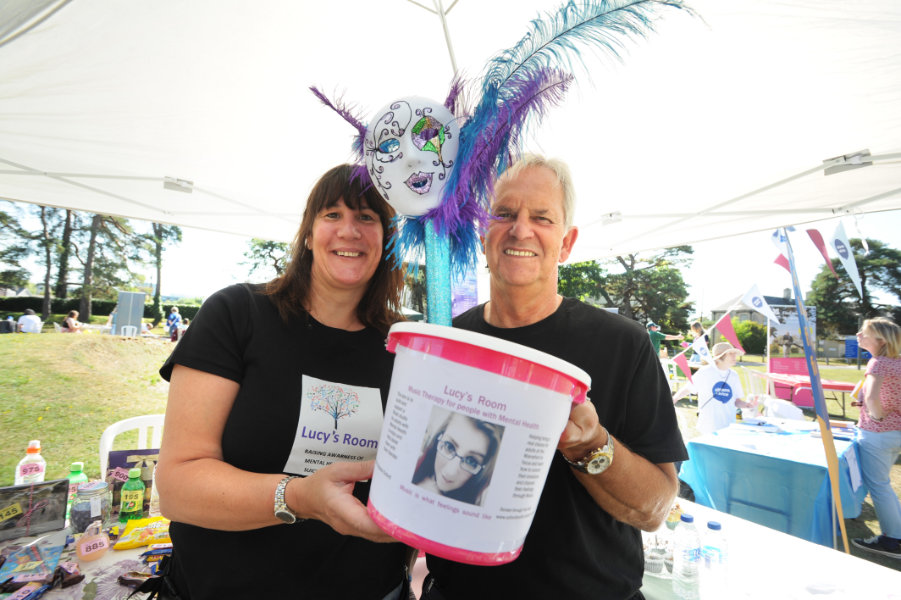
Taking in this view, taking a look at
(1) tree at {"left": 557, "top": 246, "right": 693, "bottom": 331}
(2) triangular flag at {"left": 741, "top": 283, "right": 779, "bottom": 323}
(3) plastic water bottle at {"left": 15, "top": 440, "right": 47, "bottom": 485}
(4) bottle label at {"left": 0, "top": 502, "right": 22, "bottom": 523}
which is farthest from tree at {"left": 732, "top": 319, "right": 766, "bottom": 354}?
(4) bottle label at {"left": 0, "top": 502, "right": 22, "bottom": 523}

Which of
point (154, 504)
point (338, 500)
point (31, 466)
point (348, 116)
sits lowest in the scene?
point (154, 504)

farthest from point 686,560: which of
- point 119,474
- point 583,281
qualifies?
point 583,281

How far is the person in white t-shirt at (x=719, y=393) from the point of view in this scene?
5.21 meters

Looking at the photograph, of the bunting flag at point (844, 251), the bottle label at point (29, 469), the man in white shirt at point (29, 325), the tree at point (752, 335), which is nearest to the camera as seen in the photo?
the bottle label at point (29, 469)

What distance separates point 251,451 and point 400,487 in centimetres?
55

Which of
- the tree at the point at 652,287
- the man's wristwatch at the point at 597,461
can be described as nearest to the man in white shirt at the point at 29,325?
the man's wristwatch at the point at 597,461

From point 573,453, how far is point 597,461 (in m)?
0.06

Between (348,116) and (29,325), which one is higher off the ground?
(348,116)

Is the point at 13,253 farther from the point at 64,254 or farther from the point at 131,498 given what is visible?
the point at 131,498

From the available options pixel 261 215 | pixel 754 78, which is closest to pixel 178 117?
pixel 261 215

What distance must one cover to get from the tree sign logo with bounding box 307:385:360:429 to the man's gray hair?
0.76 metres

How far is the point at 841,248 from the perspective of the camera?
12.8 feet

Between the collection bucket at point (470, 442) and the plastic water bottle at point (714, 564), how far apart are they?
1715mm

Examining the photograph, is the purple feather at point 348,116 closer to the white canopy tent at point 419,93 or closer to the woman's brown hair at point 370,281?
the woman's brown hair at point 370,281
